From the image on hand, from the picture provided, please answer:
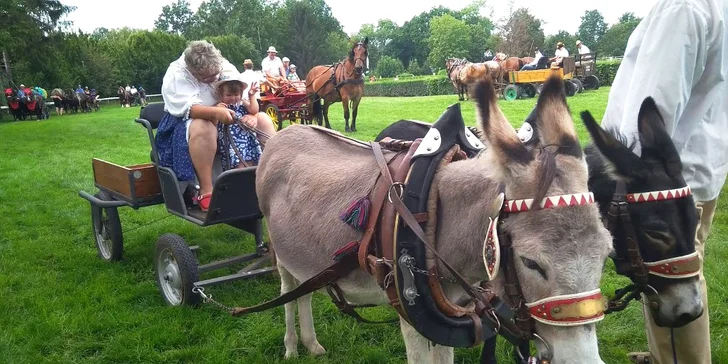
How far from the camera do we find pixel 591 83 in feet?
83.0

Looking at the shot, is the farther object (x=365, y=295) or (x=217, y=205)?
(x=217, y=205)

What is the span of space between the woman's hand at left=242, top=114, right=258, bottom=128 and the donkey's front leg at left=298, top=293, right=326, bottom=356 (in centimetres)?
180

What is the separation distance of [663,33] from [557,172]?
112cm

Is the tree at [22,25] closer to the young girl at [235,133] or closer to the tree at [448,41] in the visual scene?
the young girl at [235,133]

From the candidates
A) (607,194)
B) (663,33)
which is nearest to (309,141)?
(607,194)

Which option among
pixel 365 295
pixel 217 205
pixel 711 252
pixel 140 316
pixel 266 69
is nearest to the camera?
pixel 365 295

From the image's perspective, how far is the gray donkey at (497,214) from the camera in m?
1.75

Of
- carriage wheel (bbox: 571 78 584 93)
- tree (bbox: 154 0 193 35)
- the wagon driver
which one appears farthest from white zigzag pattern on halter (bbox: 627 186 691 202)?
tree (bbox: 154 0 193 35)

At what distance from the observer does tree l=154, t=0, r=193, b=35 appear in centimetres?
11669

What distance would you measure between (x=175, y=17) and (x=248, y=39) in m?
51.1

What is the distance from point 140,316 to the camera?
15.1 ft

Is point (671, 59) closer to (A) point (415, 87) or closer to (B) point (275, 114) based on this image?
(B) point (275, 114)

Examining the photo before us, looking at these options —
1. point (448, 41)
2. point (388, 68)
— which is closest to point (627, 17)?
point (448, 41)

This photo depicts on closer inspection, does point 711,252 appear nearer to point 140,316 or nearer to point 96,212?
point 140,316
